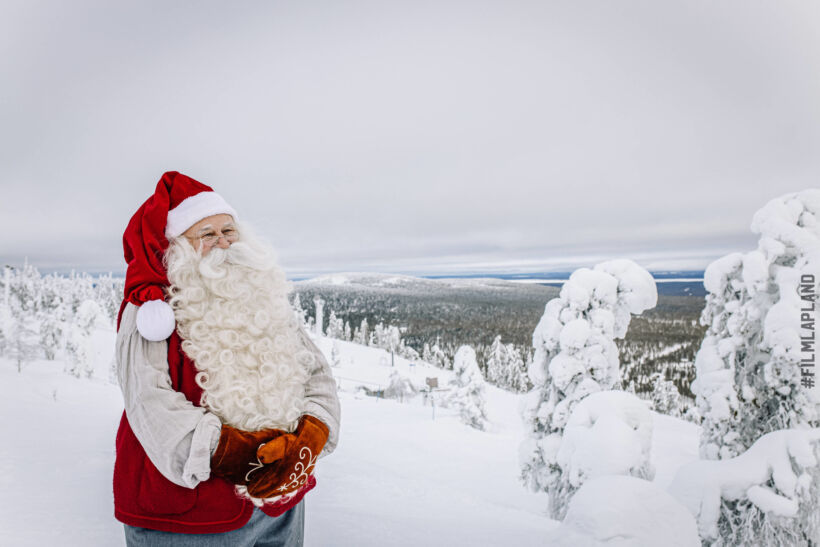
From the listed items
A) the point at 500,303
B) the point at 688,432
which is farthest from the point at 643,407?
the point at 500,303

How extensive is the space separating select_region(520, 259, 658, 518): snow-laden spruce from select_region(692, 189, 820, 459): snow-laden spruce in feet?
5.17

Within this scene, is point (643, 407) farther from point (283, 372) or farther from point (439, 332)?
point (439, 332)

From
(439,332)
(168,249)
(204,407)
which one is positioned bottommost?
(439,332)

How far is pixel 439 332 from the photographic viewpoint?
105 metres

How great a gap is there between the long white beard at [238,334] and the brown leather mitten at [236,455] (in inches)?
4.2

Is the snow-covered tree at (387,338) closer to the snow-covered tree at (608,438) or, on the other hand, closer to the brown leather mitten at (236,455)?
the snow-covered tree at (608,438)

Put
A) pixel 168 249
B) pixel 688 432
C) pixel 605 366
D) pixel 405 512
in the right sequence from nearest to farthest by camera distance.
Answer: pixel 168 249 → pixel 405 512 → pixel 605 366 → pixel 688 432

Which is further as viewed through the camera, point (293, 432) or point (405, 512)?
point (405, 512)

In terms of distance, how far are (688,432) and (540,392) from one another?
25362mm

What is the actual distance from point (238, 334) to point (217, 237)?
23.7 inches

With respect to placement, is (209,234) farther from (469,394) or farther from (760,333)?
(469,394)

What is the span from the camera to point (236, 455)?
1830mm

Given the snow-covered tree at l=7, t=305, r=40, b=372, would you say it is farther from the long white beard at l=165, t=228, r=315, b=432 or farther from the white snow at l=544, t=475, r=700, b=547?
the white snow at l=544, t=475, r=700, b=547

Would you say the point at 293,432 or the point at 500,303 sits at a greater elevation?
the point at 293,432
